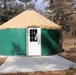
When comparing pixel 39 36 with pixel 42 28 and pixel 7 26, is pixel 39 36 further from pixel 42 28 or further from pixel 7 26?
pixel 7 26

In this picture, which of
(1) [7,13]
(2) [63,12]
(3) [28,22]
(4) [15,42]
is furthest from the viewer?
(2) [63,12]

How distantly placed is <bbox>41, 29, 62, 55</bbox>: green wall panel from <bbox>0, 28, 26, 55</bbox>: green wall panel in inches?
46.5

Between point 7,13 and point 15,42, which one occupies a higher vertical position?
point 7,13

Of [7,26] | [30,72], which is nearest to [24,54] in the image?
[7,26]

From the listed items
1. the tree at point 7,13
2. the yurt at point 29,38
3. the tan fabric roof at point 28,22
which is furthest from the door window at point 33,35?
the tree at point 7,13

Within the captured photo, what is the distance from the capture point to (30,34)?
14.5 meters

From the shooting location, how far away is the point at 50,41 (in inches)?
586

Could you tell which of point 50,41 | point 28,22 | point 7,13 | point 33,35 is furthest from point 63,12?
point 33,35

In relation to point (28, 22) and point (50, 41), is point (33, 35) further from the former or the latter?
point (50, 41)

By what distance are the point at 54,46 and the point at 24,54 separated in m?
2.09

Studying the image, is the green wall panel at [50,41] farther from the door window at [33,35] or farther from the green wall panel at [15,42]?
the green wall panel at [15,42]

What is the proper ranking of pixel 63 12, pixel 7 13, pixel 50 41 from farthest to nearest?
pixel 63 12 → pixel 7 13 → pixel 50 41

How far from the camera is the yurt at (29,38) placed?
14.4m

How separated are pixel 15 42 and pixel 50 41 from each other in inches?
86.9
